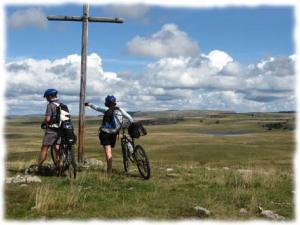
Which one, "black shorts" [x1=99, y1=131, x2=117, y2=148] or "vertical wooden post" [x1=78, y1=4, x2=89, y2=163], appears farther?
"vertical wooden post" [x1=78, y1=4, x2=89, y2=163]

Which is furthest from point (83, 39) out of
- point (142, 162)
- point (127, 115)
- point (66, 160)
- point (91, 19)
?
point (142, 162)

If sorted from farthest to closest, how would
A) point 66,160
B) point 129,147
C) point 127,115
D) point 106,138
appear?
point 129,147, point 106,138, point 127,115, point 66,160

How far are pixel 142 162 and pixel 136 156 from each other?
374 mm

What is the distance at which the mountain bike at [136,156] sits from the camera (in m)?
13.6

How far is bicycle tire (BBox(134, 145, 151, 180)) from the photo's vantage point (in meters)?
13.5

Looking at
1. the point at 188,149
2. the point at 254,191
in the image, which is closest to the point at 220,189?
the point at 254,191

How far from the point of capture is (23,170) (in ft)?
50.7

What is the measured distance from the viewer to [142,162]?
45.2ft

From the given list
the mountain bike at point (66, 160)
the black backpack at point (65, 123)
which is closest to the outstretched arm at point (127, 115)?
the black backpack at point (65, 123)

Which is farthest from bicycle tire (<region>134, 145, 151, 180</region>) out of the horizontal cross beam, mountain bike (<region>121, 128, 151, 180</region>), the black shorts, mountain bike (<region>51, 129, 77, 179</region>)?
the horizontal cross beam

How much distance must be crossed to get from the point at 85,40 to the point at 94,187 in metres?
6.15

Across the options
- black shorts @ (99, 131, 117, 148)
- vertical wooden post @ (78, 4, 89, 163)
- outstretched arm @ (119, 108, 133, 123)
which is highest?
vertical wooden post @ (78, 4, 89, 163)

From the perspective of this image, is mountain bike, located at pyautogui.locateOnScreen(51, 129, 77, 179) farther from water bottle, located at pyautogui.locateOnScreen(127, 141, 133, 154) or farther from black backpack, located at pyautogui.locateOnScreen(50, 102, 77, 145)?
water bottle, located at pyautogui.locateOnScreen(127, 141, 133, 154)

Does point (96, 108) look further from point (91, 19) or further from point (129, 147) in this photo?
point (91, 19)
